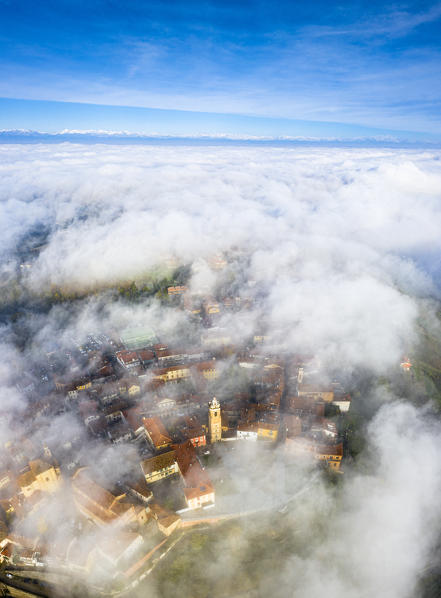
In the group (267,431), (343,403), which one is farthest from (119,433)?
(343,403)

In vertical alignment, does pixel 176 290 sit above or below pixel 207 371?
above

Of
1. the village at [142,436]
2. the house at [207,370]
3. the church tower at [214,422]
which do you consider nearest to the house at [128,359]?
the village at [142,436]

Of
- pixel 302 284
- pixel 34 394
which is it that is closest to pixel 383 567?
pixel 34 394

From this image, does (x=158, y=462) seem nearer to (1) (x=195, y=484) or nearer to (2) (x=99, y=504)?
(1) (x=195, y=484)

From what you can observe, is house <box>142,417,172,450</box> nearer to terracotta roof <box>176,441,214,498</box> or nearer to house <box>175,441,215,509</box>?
terracotta roof <box>176,441,214,498</box>

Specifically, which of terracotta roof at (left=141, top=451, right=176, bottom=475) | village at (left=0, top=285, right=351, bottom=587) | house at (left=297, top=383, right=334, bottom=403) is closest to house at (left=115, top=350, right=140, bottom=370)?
village at (left=0, top=285, right=351, bottom=587)

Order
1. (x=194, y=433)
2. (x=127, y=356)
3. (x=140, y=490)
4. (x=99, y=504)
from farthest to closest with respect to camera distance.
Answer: (x=127, y=356), (x=194, y=433), (x=140, y=490), (x=99, y=504)
